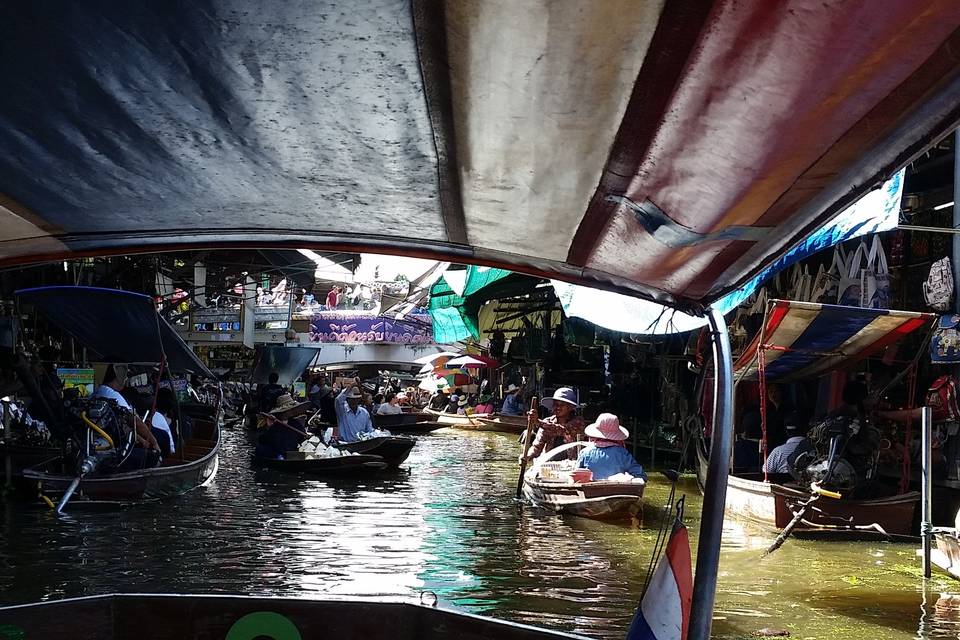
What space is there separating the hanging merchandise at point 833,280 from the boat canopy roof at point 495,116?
9625 mm

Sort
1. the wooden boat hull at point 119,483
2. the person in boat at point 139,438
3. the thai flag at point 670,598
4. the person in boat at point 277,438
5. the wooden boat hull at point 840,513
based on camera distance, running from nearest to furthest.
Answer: the thai flag at point 670,598 → the wooden boat hull at point 840,513 → the wooden boat hull at point 119,483 → the person in boat at point 139,438 → the person in boat at point 277,438

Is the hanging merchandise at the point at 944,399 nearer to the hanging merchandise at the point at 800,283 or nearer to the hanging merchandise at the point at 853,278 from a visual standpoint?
the hanging merchandise at the point at 853,278

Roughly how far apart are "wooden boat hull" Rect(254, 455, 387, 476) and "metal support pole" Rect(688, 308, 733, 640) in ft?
38.3

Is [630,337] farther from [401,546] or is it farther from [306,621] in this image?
[306,621]

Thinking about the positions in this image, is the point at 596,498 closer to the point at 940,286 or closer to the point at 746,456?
the point at 746,456

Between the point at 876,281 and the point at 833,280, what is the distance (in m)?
1.06

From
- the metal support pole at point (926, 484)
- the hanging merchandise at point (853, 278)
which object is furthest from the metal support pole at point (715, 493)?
the hanging merchandise at point (853, 278)

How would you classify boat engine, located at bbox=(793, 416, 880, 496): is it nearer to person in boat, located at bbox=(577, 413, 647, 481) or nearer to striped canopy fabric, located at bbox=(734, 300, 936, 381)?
striped canopy fabric, located at bbox=(734, 300, 936, 381)

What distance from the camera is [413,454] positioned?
64.8 ft

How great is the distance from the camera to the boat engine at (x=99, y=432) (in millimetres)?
9758

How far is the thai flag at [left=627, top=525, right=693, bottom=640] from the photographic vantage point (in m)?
2.78

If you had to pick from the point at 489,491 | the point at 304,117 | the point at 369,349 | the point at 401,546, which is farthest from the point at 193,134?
the point at 369,349

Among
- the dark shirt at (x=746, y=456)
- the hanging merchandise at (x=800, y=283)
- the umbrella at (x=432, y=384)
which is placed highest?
the hanging merchandise at (x=800, y=283)

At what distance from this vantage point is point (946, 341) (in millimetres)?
9016
